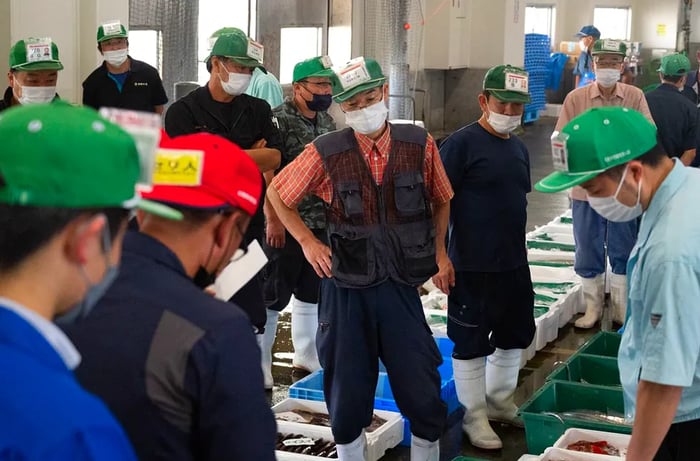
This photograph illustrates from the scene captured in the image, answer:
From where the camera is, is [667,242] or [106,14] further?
[106,14]

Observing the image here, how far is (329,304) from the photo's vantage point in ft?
15.6

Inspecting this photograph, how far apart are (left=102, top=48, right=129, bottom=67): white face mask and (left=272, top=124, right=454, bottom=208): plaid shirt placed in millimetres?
3746

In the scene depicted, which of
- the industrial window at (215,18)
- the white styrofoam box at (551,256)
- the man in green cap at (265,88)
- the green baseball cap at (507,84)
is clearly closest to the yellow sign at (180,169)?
the green baseball cap at (507,84)

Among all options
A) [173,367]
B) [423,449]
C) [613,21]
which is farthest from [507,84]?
[613,21]

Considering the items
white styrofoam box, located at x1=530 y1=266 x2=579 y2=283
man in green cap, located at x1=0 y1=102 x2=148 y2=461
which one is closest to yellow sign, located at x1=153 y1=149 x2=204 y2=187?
man in green cap, located at x1=0 y1=102 x2=148 y2=461

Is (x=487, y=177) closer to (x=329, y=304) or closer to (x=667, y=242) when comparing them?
(x=329, y=304)

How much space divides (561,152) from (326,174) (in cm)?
177

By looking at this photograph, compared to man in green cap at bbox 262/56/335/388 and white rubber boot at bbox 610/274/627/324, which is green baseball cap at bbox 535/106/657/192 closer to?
man in green cap at bbox 262/56/335/388

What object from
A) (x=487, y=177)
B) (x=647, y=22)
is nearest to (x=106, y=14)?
(x=487, y=177)

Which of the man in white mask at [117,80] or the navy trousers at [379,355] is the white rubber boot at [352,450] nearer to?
the navy trousers at [379,355]

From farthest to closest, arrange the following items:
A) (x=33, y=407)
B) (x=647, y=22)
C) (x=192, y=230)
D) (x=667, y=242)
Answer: (x=647, y=22), (x=667, y=242), (x=192, y=230), (x=33, y=407)

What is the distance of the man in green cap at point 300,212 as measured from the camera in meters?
6.15

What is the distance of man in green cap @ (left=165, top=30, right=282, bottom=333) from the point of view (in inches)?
218

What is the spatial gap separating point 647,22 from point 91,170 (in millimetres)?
26043
